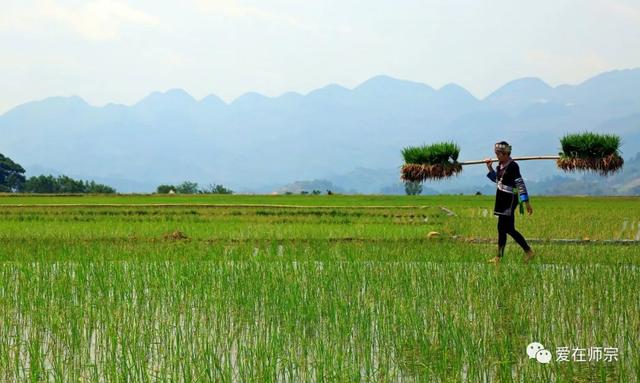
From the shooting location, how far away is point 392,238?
11.3 m

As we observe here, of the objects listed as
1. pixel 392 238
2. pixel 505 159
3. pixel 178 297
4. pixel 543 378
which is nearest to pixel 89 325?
pixel 178 297

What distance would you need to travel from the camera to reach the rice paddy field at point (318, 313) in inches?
153

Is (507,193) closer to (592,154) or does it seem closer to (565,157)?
(565,157)

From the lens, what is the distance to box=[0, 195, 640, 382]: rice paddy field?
12.8 ft

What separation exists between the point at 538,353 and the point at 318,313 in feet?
5.64

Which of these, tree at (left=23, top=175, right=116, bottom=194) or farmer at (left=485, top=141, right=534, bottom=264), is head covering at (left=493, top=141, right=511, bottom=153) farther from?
tree at (left=23, top=175, right=116, bottom=194)

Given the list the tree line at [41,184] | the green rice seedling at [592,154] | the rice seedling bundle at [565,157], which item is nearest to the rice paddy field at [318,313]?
the rice seedling bundle at [565,157]

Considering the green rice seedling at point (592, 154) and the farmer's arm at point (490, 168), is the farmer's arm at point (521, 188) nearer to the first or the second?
the farmer's arm at point (490, 168)

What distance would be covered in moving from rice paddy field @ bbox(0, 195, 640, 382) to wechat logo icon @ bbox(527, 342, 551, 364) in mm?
34

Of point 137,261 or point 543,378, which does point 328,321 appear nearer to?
point 543,378

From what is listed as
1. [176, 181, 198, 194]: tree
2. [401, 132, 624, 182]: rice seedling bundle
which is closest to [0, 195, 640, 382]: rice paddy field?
[401, 132, 624, 182]: rice seedling bundle

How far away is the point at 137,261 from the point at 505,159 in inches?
160

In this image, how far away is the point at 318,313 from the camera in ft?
17.2

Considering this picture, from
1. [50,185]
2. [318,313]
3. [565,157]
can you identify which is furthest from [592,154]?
[50,185]
